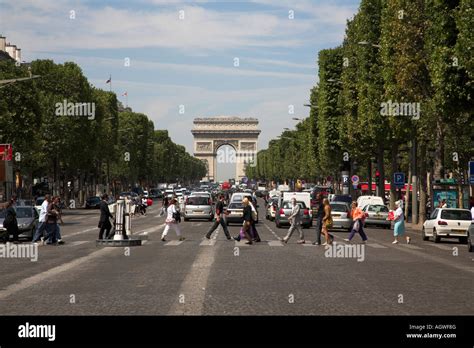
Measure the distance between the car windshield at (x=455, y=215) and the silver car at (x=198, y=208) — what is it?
23.7 metres

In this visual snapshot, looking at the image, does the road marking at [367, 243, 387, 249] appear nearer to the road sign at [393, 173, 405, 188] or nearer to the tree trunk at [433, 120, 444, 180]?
the tree trunk at [433, 120, 444, 180]

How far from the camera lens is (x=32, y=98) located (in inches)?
2805

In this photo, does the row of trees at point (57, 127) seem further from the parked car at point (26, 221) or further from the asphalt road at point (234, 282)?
the asphalt road at point (234, 282)

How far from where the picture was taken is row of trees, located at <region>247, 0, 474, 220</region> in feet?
121

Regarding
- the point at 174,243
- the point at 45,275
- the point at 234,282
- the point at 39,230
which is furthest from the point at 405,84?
the point at 234,282

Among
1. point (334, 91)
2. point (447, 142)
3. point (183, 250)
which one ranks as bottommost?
point (183, 250)

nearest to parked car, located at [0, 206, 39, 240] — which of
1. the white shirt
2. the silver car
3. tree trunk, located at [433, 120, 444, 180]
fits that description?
the white shirt

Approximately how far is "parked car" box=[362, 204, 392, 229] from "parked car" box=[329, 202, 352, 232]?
6.16 metres

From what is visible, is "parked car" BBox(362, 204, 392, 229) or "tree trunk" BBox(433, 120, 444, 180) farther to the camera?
"parked car" BBox(362, 204, 392, 229)

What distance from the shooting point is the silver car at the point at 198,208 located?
6100cm

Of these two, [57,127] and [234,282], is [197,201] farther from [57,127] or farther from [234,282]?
[234,282]
